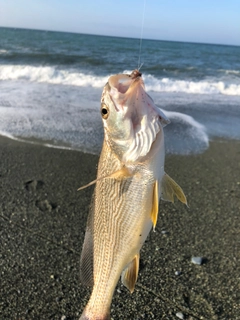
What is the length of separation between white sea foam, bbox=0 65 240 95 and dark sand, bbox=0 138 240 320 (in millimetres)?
10619

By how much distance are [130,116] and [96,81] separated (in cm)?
1606

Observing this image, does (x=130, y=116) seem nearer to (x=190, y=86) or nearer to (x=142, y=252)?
(x=142, y=252)

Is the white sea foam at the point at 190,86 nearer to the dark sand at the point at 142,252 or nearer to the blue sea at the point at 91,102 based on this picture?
the blue sea at the point at 91,102

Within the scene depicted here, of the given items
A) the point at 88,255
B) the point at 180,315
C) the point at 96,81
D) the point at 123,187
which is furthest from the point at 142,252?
the point at 96,81

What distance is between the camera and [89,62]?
24.8 m

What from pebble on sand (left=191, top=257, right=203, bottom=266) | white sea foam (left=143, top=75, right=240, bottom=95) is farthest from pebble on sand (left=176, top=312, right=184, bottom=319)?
white sea foam (left=143, top=75, right=240, bottom=95)

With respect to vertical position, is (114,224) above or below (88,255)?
above

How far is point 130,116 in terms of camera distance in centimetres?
212

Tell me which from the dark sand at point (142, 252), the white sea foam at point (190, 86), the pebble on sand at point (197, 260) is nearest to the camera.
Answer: the dark sand at point (142, 252)

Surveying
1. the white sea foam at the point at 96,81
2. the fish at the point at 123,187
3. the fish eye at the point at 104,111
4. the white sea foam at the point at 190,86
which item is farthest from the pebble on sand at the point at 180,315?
the white sea foam at the point at 190,86

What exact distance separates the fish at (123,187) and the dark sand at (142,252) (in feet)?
5.17

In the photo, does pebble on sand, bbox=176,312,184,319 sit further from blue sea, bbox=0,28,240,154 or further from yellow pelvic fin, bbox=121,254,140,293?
blue sea, bbox=0,28,240,154

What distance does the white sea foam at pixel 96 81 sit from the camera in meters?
17.4

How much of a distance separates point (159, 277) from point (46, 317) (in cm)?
127
